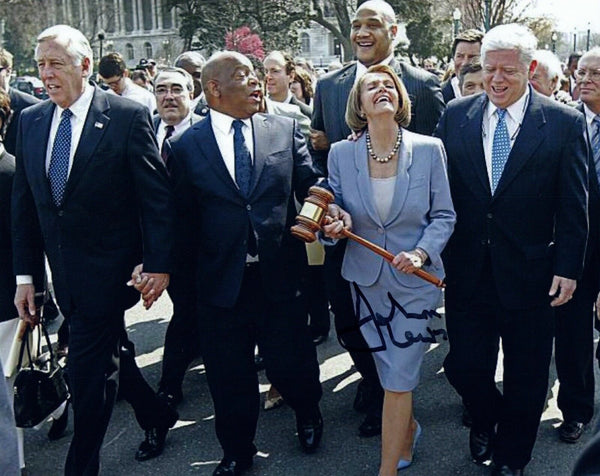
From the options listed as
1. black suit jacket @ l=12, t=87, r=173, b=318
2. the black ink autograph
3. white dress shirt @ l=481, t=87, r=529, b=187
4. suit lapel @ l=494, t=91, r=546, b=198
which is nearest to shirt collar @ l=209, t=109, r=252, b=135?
black suit jacket @ l=12, t=87, r=173, b=318

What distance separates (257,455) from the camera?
4539mm

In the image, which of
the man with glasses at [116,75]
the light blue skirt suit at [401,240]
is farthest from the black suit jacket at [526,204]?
the man with glasses at [116,75]

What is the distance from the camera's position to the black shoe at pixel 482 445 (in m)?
4.30

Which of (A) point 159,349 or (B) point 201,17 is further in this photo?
(B) point 201,17

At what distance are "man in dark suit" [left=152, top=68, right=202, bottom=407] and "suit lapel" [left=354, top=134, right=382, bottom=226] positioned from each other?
1053 mm

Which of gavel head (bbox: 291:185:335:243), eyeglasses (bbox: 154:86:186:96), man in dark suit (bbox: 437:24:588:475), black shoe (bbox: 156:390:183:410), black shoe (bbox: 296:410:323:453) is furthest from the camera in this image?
eyeglasses (bbox: 154:86:186:96)

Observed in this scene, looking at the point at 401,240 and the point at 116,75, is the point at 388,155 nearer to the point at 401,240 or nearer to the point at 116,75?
the point at 401,240

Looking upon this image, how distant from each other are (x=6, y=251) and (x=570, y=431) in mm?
3399

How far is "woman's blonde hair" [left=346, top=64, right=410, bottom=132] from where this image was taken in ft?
13.1

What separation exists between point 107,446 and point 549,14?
4513 cm

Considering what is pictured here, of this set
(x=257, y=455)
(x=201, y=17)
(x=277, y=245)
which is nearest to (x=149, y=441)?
(x=257, y=455)

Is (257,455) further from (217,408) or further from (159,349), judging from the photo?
(159,349)

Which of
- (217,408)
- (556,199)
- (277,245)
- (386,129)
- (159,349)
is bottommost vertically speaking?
(159,349)

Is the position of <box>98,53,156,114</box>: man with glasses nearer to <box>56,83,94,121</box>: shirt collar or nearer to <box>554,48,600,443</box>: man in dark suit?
<box>56,83,94,121</box>: shirt collar
